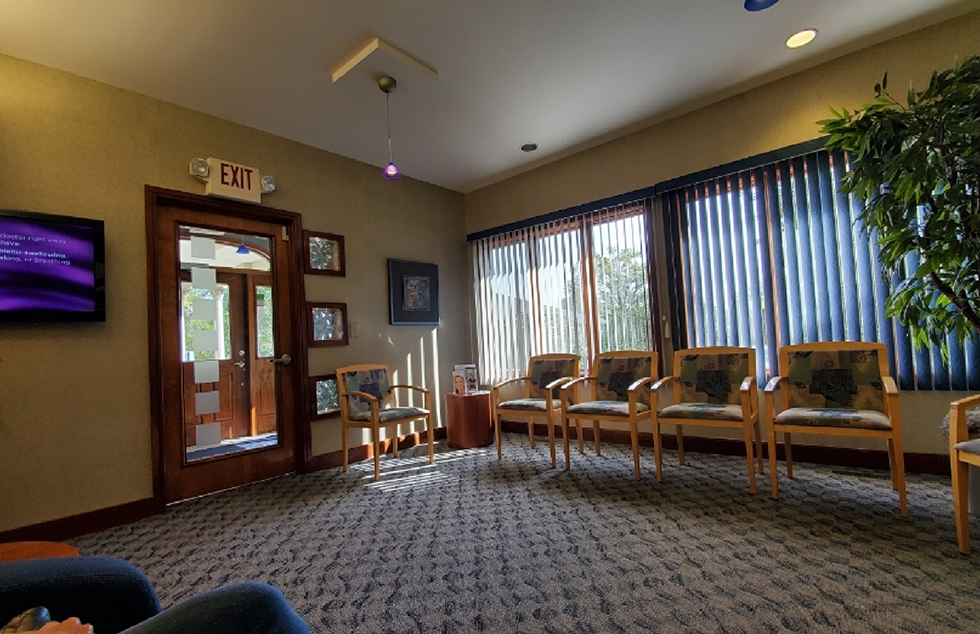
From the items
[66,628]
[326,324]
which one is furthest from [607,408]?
[66,628]

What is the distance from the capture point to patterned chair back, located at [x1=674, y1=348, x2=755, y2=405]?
314 centimetres

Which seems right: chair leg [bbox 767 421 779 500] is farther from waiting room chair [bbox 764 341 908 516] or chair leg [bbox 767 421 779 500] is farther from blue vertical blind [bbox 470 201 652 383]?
blue vertical blind [bbox 470 201 652 383]

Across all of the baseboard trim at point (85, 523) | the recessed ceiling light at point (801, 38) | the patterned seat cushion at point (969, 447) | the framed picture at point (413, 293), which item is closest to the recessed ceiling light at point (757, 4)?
the recessed ceiling light at point (801, 38)

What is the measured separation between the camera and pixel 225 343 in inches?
136

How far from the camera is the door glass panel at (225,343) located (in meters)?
3.30

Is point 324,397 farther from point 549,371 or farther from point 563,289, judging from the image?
point 563,289

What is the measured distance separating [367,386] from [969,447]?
376cm

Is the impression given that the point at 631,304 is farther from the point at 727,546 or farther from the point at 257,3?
the point at 257,3

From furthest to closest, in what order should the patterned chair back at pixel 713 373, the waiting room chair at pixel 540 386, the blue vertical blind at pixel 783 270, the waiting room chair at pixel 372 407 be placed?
1. the waiting room chair at pixel 540 386
2. the waiting room chair at pixel 372 407
3. the patterned chair back at pixel 713 373
4. the blue vertical blind at pixel 783 270

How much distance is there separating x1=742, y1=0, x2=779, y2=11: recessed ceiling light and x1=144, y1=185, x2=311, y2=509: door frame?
3497 mm

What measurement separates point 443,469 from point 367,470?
0.67 m

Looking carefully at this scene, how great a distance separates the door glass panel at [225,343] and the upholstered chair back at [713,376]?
10.7 feet

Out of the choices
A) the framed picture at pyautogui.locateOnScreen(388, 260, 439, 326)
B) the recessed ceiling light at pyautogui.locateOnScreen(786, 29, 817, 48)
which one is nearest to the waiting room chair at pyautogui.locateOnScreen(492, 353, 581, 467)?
the framed picture at pyautogui.locateOnScreen(388, 260, 439, 326)

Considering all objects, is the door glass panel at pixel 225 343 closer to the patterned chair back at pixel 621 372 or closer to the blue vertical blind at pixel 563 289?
the blue vertical blind at pixel 563 289
